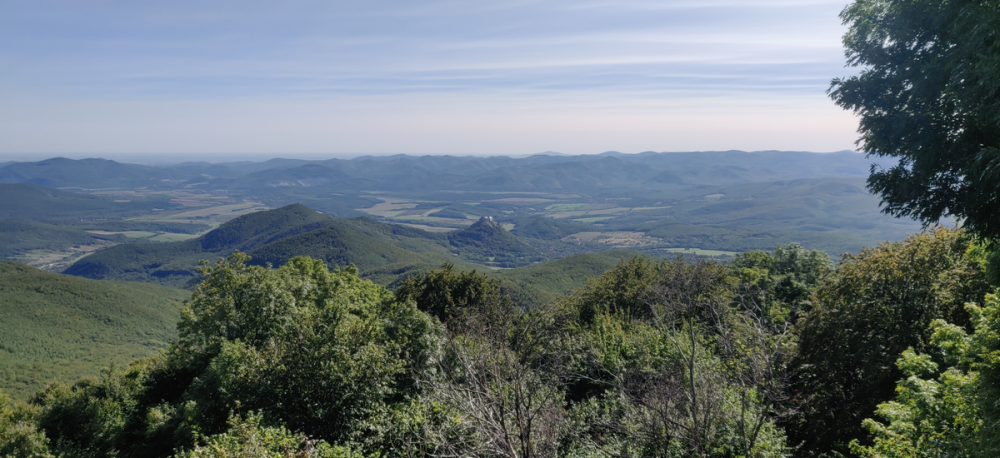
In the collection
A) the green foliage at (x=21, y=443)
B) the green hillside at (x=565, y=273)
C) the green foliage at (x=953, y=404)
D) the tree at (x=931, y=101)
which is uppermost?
the tree at (x=931, y=101)

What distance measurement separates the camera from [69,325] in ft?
312

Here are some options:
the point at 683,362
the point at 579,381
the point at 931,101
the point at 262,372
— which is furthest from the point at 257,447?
the point at 931,101

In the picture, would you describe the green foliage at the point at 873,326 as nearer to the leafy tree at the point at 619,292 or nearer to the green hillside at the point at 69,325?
the leafy tree at the point at 619,292

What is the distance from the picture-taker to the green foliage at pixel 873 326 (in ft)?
48.2

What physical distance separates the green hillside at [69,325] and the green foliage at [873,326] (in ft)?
291

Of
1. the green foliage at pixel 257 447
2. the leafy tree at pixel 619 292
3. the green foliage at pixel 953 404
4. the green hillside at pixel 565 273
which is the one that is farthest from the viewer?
the green hillside at pixel 565 273

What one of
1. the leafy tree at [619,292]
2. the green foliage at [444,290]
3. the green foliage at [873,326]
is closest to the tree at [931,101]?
the green foliage at [873,326]

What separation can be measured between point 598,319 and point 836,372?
423 inches

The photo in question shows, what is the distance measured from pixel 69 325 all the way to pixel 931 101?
13665 centimetres

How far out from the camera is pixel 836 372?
52.5 ft

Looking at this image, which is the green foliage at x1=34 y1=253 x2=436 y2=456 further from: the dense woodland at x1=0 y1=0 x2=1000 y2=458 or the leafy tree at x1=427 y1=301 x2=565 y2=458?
the leafy tree at x1=427 y1=301 x2=565 y2=458

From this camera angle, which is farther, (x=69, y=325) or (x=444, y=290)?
(x=69, y=325)

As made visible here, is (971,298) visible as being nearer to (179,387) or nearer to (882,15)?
(882,15)

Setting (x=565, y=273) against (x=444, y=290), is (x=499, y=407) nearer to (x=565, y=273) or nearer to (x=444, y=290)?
(x=444, y=290)
